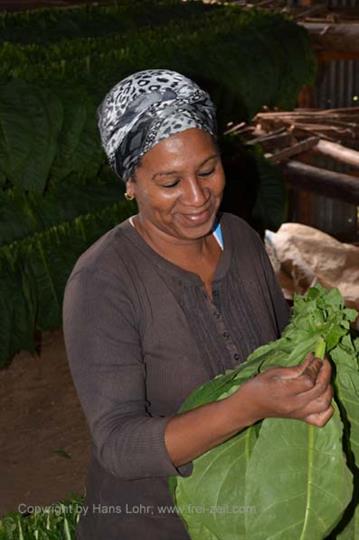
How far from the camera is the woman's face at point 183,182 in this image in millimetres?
1903

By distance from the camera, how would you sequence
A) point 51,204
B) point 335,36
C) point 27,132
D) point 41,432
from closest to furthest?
point 27,132 → point 51,204 → point 41,432 → point 335,36

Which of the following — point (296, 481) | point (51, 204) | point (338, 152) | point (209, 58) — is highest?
point (296, 481)

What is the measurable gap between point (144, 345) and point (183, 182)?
0.34 metres

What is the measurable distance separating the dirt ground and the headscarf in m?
3.12

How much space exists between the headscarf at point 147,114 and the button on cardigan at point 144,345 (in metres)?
0.20

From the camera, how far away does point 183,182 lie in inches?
75.7

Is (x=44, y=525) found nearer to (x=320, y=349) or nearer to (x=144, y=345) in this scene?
(x=144, y=345)

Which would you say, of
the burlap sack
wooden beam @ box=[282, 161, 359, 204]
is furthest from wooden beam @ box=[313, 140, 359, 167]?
the burlap sack

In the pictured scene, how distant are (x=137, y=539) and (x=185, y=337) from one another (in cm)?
46

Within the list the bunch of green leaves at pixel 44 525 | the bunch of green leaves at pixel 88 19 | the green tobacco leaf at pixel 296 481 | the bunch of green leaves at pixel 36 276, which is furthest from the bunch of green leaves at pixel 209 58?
the green tobacco leaf at pixel 296 481

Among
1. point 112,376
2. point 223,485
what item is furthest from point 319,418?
point 112,376

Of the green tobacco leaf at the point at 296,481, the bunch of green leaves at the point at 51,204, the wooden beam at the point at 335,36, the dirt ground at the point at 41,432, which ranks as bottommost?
the dirt ground at the point at 41,432

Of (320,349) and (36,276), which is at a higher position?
(320,349)

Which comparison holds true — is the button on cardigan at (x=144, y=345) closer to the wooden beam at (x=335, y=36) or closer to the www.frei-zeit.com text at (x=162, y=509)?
the www.frei-zeit.com text at (x=162, y=509)
